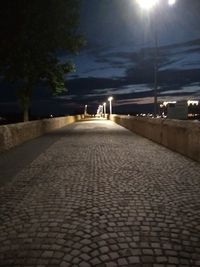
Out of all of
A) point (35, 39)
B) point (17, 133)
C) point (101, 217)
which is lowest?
point (101, 217)

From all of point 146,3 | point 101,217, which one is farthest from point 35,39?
point 101,217

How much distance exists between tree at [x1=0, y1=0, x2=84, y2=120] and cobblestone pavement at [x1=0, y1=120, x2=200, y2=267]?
10.4 metres

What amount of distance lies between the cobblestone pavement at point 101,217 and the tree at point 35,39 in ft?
34.2

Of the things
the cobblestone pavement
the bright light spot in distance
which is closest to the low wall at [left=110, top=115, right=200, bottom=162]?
the cobblestone pavement

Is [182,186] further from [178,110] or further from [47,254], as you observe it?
[178,110]

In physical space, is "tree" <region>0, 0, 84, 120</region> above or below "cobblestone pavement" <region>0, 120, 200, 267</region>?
above

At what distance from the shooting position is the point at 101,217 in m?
5.96

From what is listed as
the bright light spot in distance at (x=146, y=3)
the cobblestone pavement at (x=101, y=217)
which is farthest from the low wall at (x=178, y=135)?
the bright light spot in distance at (x=146, y=3)

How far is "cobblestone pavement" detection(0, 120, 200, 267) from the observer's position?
175 inches

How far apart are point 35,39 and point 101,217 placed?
22061 millimetres

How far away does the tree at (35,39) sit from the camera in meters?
19.0

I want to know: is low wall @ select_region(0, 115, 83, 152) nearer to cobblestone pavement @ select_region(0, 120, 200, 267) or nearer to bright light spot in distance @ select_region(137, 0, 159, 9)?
cobblestone pavement @ select_region(0, 120, 200, 267)

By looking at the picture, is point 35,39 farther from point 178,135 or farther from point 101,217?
point 101,217

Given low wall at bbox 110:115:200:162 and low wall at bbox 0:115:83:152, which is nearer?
low wall at bbox 110:115:200:162
